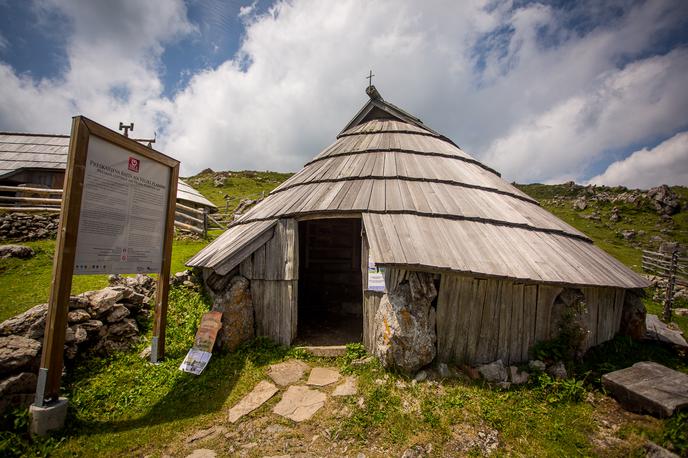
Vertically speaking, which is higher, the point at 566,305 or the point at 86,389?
the point at 566,305

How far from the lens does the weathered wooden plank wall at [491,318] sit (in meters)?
5.37

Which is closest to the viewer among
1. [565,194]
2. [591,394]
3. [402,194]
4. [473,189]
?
[591,394]

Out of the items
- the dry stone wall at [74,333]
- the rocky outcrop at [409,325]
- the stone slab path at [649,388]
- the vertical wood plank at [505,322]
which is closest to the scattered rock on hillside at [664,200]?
the stone slab path at [649,388]

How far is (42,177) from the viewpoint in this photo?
63.6 feet

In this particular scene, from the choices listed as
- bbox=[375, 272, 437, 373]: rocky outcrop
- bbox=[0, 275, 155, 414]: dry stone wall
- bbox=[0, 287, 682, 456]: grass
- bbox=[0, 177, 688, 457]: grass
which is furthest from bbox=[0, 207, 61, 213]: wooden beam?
bbox=[375, 272, 437, 373]: rocky outcrop

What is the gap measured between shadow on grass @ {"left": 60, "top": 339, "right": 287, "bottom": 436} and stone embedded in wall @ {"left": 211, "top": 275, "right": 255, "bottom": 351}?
0.71ft

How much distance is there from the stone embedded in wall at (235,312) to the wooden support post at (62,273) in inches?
95.8

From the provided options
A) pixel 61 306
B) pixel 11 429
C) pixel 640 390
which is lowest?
pixel 11 429

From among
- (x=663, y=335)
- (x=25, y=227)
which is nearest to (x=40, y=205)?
(x=25, y=227)

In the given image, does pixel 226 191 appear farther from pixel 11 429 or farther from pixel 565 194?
pixel 565 194

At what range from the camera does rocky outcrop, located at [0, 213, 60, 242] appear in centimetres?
1264

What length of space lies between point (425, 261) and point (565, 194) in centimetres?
5519

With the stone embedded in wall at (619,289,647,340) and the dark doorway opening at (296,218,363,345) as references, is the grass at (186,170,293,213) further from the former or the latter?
the stone embedded in wall at (619,289,647,340)

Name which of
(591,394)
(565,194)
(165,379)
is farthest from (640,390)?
(565,194)
